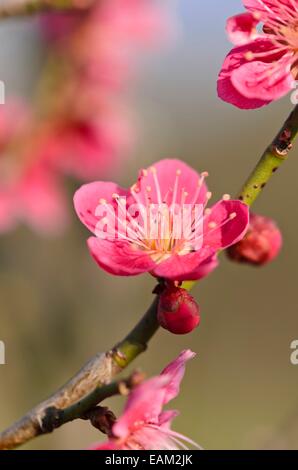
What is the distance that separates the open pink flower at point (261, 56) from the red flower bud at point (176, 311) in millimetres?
215

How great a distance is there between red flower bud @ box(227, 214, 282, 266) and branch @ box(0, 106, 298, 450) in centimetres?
11

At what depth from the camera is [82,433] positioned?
1829mm

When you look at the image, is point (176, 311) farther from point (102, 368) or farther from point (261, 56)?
point (261, 56)

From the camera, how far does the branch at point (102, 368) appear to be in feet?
2.70

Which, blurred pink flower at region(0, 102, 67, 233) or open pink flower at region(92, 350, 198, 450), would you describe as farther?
blurred pink flower at region(0, 102, 67, 233)

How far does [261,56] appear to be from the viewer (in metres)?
0.97

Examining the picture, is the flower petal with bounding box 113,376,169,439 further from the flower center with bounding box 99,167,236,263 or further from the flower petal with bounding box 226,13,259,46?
the flower petal with bounding box 226,13,259,46

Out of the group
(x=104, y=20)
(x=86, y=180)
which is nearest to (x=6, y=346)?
(x=86, y=180)

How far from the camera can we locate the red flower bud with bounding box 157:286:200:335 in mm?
831

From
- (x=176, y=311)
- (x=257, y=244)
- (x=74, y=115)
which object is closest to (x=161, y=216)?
(x=257, y=244)

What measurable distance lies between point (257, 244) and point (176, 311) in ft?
0.66

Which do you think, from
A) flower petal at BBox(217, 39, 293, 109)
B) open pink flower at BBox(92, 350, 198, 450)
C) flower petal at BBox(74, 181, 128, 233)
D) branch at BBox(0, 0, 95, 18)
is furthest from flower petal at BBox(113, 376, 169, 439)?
branch at BBox(0, 0, 95, 18)

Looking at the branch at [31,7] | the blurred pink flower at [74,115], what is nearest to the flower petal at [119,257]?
the branch at [31,7]

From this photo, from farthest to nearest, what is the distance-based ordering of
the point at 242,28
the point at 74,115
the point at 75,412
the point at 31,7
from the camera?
the point at 74,115 → the point at 31,7 → the point at 242,28 → the point at 75,412
